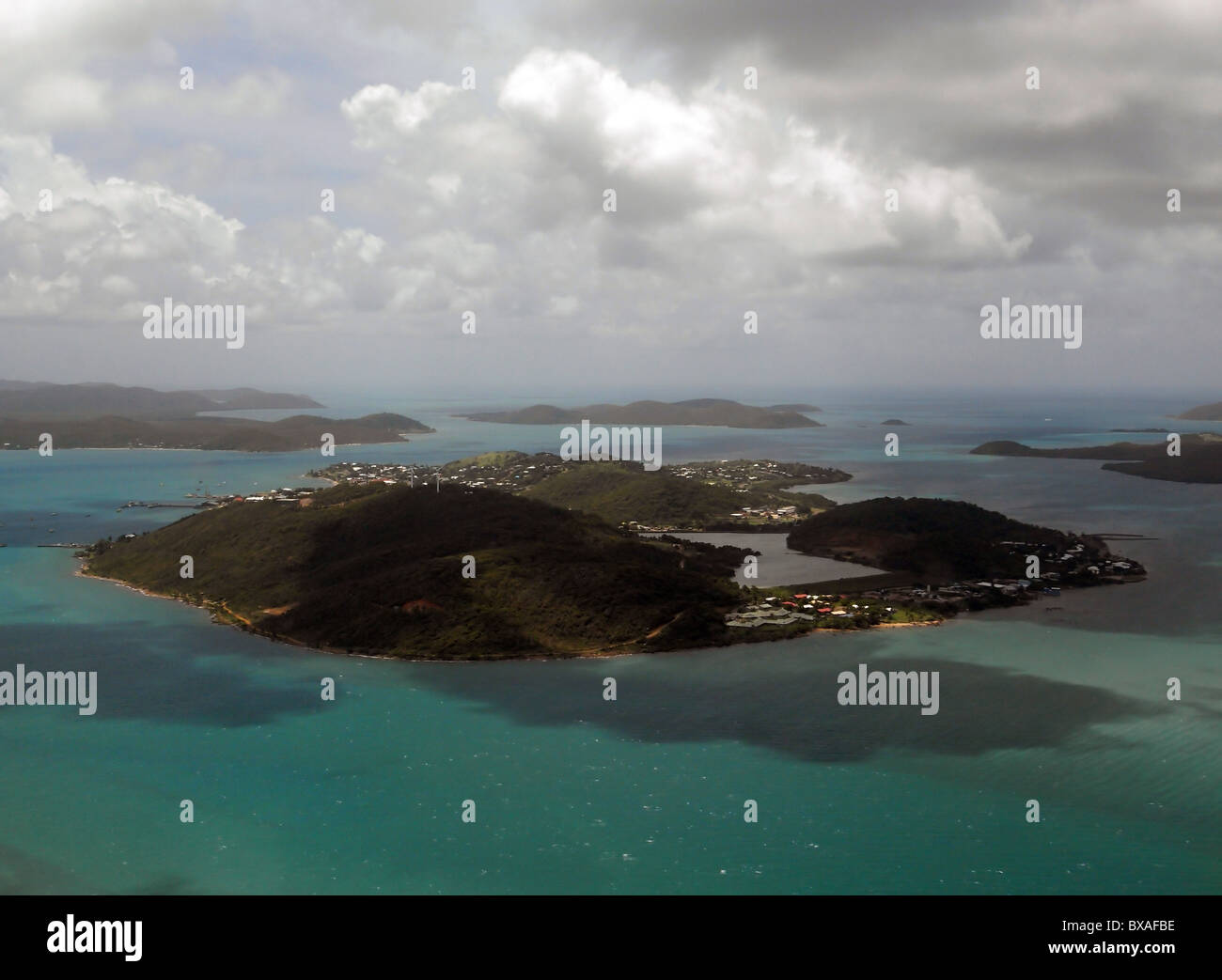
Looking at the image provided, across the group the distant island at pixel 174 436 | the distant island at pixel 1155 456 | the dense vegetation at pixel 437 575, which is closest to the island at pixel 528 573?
the dense vegetation at pixel 437 575

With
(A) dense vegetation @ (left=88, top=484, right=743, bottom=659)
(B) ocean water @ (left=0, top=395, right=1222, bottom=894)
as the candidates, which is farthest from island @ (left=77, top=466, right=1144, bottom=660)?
(B) ocean water @ (left=0, top=395, right=1222, bottom=894)

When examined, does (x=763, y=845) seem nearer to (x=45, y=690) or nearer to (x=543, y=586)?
(x=543, y=586)

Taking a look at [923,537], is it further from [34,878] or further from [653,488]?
[34,878]

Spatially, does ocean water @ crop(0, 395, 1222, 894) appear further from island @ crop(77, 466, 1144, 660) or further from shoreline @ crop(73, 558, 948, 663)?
island @ crop(77, 466, 1144, 660)

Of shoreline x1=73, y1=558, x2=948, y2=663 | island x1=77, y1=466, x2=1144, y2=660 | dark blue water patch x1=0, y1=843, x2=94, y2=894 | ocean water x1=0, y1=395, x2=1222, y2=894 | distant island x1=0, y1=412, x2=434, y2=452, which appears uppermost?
distant island x1=0, y1=412, x2=434, y2=452

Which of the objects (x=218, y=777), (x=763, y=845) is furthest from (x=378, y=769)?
(x=763, y=845)
